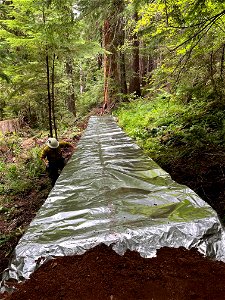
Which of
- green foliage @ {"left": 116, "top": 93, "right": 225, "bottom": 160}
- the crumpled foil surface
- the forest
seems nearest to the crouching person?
the forest

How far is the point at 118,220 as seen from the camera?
8.88 feet

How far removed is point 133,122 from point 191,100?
286 cm

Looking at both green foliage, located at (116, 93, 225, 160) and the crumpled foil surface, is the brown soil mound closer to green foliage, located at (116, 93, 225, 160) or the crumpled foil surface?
the crumpled foil surface

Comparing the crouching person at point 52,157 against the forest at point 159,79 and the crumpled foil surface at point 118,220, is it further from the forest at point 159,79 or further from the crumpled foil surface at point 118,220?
the crumpled foil surface at point 118,220

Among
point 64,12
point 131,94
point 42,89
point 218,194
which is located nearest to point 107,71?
point 131,94

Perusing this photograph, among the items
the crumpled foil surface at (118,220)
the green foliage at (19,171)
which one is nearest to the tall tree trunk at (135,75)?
the green foliage at (19,171)

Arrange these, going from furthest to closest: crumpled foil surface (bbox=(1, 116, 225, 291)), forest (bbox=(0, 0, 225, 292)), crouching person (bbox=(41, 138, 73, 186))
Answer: crouching person (bbox=(41, 138, 73, 186)), forest (bbox=(0, 0, 225, 292)), crumpled foil surface (bbox=(1, 116, 225, 291))

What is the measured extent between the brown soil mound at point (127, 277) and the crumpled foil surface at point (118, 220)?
0.10 meters

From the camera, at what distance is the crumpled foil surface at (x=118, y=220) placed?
2.28 m

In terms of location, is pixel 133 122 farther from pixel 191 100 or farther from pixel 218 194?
pixel 218 194

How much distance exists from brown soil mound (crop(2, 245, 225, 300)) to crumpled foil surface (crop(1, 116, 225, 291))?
0.34 feet

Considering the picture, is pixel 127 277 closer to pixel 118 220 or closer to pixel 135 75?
pixel 118 220

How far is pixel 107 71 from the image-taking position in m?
18.9

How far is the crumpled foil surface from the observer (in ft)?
7.49
